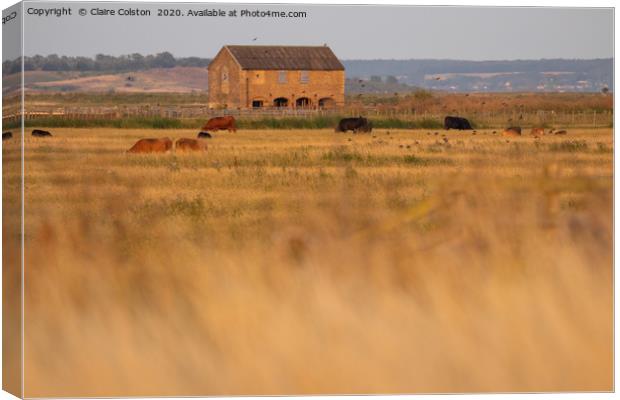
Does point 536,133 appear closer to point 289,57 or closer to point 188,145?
point 188,145

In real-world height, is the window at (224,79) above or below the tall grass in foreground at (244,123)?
above

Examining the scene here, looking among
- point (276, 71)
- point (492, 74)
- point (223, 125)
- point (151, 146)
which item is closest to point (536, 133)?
point (223, 125)

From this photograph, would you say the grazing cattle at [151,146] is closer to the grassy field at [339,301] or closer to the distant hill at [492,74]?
the distant hill at [492,74]

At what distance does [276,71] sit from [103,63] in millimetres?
3406

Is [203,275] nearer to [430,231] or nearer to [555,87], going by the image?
[430,231]

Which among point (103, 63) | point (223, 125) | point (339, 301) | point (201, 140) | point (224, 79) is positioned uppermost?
point (103, 63)

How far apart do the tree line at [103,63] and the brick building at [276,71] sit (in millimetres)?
243

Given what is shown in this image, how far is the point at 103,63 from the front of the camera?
7.64 meters

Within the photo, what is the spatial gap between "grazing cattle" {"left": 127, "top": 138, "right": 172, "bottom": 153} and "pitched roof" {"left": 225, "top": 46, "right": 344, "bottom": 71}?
384 inches

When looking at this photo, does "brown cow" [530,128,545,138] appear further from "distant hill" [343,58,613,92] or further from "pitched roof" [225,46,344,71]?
"distant hill" [343,58,613,92]

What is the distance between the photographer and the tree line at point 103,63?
6.92m

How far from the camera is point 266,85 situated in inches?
546

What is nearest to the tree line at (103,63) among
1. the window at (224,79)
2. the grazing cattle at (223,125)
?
the window at (224,79)

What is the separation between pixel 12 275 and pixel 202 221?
3.28 m
